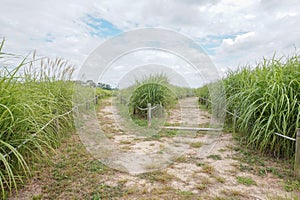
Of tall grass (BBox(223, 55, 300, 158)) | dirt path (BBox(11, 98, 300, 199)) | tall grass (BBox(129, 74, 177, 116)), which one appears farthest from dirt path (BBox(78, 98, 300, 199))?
tall grass (BBox(129, 74, 177, 116))

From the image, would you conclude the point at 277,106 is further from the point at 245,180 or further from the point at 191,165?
the point at 191,165

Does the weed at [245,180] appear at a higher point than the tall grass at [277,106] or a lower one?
lower

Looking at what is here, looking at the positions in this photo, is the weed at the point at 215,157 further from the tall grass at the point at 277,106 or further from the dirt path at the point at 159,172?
the tall grass at the point at 277,106

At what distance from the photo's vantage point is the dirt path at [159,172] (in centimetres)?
200

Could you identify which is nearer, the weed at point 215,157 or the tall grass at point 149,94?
the weed at point 215,157

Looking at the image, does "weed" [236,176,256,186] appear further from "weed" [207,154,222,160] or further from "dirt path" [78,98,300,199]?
"weed" [207,154,222,160]

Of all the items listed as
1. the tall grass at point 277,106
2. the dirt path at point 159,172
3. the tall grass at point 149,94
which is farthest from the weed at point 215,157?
the tall grass at point 149,94

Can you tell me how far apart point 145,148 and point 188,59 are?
1.74m

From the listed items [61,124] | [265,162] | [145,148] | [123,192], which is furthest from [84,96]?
[265,162]

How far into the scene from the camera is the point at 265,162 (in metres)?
2.81

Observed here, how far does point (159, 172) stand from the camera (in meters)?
2.47

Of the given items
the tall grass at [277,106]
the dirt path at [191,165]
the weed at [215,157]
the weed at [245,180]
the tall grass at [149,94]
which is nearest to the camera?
the dirt path at [191,165]

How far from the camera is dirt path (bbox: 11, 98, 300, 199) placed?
2.00 meters

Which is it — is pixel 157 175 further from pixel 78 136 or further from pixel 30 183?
pixel 78 136
